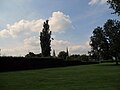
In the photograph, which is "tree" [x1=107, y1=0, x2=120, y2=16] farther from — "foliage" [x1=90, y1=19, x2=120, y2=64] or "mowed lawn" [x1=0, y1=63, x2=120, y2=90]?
"foliage" [x1=90, y1=19, x2=120, y2=64]

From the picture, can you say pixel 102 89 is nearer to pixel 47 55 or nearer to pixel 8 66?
pixel 8 66

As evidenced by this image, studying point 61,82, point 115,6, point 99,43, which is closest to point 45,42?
point 99,43

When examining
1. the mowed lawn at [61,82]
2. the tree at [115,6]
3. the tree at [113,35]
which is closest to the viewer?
the mowed lawn at [61,82]

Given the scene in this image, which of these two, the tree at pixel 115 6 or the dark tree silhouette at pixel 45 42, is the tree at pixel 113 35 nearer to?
the dark tree silhouette at pixel 45 42

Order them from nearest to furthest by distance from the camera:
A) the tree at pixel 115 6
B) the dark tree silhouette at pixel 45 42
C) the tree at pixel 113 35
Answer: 1. the tree at pixel 115 6
2. the dark tree silhouette at pixel 45 42
3. the tree at pixel 113 35

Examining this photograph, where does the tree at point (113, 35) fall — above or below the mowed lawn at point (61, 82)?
above

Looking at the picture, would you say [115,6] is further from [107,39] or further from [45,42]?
[107,39]

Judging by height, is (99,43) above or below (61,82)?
above

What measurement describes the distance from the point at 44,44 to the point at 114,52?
91.4 ft

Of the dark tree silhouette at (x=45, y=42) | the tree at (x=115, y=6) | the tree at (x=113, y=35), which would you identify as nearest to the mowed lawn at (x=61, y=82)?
the tree at (x=115, y=6)

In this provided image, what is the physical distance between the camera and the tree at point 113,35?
98.9 meters

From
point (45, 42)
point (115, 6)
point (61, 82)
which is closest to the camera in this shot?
point (61, 82)

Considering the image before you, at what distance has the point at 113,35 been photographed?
3994 inches

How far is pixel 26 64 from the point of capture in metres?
68.1
